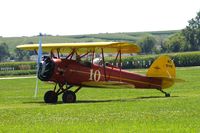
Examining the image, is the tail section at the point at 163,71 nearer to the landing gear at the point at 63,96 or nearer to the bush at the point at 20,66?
the landing gear at the point at 63,96

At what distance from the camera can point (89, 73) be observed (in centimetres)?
2650

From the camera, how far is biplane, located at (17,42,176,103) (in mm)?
25531

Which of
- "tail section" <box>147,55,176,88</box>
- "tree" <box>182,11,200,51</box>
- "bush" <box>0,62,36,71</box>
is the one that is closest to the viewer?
"tail section" <box>147,55,176,88</box>

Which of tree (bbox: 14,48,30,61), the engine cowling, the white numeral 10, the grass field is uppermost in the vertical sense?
the engine cowling

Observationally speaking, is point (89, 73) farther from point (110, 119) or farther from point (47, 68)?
point (110, 119)

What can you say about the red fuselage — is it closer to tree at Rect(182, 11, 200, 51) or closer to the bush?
the bush

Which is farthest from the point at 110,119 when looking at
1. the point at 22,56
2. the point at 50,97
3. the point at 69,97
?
the point at 22,56

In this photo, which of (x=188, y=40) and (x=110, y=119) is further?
(x=188, y=40)

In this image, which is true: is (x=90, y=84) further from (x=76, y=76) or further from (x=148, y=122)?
(x=148, y=122)

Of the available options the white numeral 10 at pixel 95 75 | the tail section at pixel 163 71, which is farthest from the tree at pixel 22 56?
the white numeral 10 at pixel 95 75

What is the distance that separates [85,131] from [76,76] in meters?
12.9

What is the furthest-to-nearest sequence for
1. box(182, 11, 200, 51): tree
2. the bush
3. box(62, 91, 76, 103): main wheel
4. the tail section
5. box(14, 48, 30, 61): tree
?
box(14, 48, 30, 61): tree, box(182, 11, 200, 51): tree, the bush, the tail section, box(62, 91, 76, 103): main wheel

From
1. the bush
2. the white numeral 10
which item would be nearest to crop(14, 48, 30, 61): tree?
the bush

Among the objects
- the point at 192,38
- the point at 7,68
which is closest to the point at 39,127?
→ the point at 7,68
